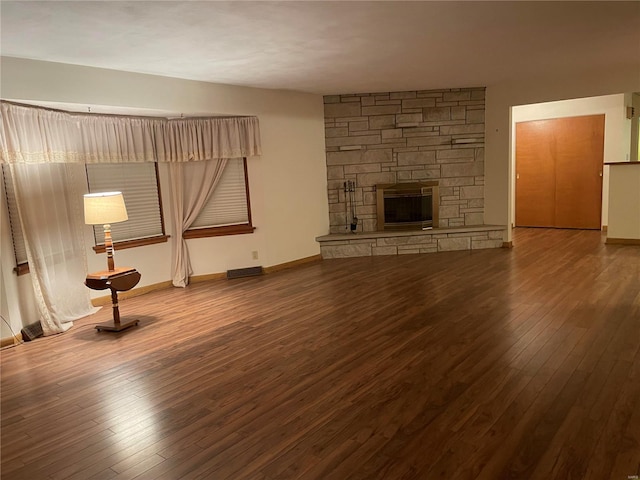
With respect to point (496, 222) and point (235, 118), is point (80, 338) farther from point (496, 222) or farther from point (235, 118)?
→ point (496, 222)

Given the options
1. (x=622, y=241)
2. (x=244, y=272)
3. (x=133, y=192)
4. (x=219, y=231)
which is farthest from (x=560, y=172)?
(x=133, y=192)

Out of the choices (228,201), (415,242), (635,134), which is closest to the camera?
(228,201)

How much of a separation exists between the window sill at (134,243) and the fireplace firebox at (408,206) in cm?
344

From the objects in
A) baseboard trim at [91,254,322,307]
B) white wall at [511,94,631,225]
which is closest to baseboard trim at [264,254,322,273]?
baseboard trim at [91,254,322,307]

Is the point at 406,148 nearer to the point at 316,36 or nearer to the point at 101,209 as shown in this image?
the point at 316,36

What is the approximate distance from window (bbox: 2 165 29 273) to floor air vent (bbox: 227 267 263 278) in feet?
8.31

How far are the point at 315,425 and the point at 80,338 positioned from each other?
113 inches

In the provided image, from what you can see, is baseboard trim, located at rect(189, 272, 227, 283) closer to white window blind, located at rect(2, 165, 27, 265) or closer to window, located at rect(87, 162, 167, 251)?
window, located at rect(87, 162, 167, 251)

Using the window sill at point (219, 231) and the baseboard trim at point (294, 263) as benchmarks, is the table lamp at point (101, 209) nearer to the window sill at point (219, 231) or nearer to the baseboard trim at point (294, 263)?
the window sill at point (219, 231)

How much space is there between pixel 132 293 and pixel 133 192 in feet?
4.30

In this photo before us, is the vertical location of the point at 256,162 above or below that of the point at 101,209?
above

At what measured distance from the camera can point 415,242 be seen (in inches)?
280

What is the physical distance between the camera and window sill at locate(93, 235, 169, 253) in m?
5.24

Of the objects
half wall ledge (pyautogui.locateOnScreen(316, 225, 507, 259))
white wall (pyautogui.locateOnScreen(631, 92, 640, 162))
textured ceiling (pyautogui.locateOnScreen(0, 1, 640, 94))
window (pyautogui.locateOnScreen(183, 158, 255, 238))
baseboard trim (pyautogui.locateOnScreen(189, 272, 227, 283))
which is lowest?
baseboard trim (pyautogui.locateOnScreen(189, 272, 227, 283))
